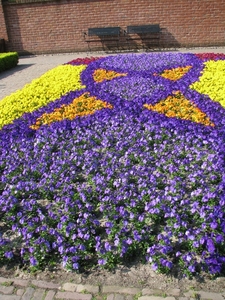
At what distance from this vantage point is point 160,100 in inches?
251

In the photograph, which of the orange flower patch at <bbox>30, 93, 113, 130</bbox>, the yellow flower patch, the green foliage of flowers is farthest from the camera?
the green foliage of flowers

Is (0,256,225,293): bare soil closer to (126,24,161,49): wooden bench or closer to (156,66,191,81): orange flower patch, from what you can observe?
(156,66,191,81): orange flower patch

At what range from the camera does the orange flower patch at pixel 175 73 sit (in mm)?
7812

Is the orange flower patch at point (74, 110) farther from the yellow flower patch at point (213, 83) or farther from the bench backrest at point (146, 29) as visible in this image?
the bench backrest at point (146, 29)

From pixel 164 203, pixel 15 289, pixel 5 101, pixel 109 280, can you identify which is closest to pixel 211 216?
pixel 164 203

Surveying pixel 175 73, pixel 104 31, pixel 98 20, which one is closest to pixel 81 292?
pixel 175 73

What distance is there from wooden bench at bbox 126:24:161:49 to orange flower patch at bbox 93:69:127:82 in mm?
7112

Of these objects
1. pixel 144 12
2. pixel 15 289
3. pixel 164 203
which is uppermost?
pixel 144 12

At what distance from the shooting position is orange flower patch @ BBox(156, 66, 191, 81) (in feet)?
25.6

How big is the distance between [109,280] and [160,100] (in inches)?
165

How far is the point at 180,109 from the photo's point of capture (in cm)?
588

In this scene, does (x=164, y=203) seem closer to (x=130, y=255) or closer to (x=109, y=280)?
(x=130, y=255)

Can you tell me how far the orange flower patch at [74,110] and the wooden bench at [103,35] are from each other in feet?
31.4

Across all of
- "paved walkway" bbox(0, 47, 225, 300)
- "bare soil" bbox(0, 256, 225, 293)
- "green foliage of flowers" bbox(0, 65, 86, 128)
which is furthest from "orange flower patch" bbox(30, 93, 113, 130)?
"paved walkway" bbox(0, 47, 225, 300)
